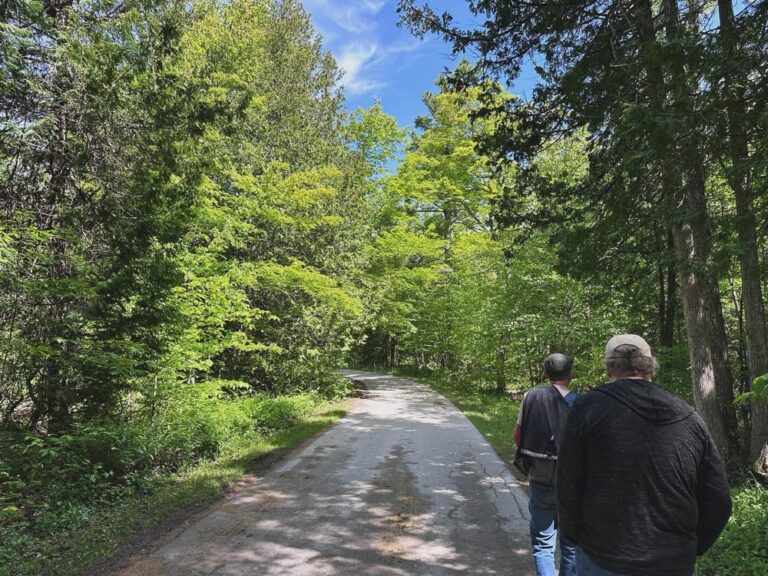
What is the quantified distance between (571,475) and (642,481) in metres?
0.29

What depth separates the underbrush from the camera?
4789 mm

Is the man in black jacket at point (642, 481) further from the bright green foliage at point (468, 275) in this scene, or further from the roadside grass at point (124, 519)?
the bright green foliage at point (468, 275)

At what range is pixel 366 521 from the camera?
5.38 metres

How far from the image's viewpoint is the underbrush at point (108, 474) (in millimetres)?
4789

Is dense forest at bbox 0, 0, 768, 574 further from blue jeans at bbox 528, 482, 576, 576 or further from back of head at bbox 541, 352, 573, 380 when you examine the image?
blue jeans at bbox 528, 482, 576, 576

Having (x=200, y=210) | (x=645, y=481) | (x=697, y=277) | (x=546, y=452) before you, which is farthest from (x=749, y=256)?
(x=200, y=210)

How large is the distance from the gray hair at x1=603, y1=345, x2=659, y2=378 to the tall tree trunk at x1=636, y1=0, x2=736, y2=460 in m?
4.07

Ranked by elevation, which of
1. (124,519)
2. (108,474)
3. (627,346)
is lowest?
(124,519)

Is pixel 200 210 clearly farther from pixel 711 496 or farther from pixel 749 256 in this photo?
pixel 711 496

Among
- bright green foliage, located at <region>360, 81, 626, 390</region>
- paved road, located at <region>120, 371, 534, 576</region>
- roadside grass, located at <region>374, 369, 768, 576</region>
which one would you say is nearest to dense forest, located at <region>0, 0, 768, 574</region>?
roadside grass, located at <region>374, 369, 768, 576</region>

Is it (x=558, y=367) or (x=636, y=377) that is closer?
(x=636, y=377)

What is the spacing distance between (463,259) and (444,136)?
6.52 m

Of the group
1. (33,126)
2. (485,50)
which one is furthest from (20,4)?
(485,50)

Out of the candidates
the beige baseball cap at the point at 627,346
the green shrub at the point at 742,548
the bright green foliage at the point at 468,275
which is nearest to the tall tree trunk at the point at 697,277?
the green shrub at the point at 742,548
